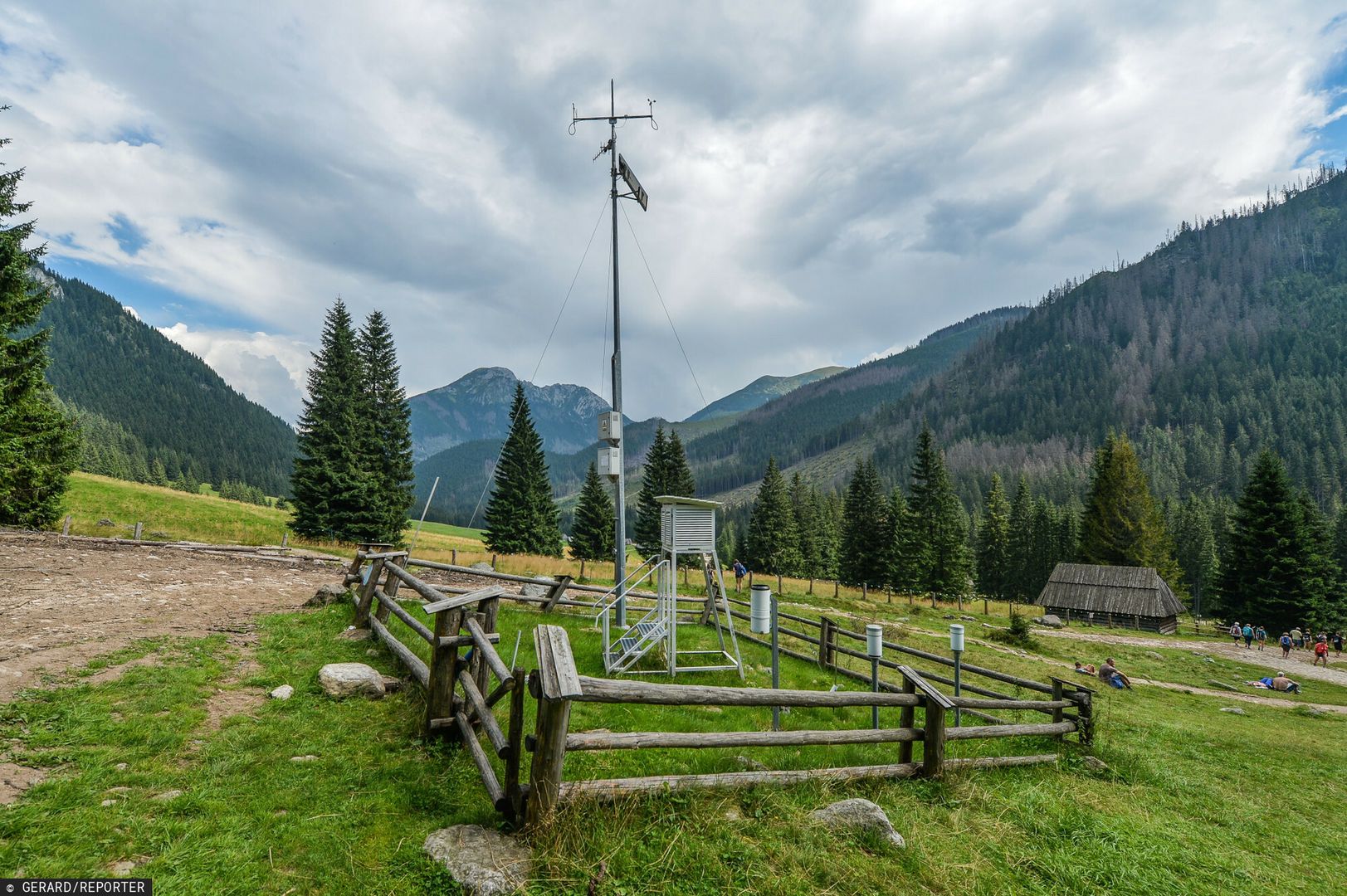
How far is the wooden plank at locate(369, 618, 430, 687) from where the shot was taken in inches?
293

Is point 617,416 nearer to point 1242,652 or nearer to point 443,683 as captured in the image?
point 443,683

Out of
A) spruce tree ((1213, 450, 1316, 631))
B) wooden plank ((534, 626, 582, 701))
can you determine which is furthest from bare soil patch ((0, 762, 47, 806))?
spruce tree ((1213, 450, 1316, 631))

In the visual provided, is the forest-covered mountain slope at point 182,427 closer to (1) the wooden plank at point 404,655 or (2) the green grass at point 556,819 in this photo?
(1) the wooden plank at point 404,655

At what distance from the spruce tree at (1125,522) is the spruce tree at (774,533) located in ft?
91.5

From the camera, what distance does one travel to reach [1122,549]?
5147cm

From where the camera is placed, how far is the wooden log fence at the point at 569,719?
4.57m

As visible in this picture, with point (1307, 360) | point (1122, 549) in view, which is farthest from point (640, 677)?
point (1307, 360)

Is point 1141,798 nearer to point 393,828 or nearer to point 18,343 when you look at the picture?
point 393,828

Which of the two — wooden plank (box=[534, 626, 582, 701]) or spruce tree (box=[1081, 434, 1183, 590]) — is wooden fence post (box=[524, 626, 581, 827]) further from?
spruce tree (box=[1081, 434, 1183, 590])

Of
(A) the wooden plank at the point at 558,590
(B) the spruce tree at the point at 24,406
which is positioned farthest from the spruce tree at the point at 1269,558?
(B) the spruce tree at the point at 24,406

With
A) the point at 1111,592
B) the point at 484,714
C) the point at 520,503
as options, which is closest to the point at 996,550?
the point at 1111,592

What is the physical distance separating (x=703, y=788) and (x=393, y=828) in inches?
106

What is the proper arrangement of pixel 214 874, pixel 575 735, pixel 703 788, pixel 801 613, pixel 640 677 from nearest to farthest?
pixel 214 874 → pixel 575 735 → pixel 703 788 → pixel 640 677 → pixel 801 613

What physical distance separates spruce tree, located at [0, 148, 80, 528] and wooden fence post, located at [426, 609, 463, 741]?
2146cm
